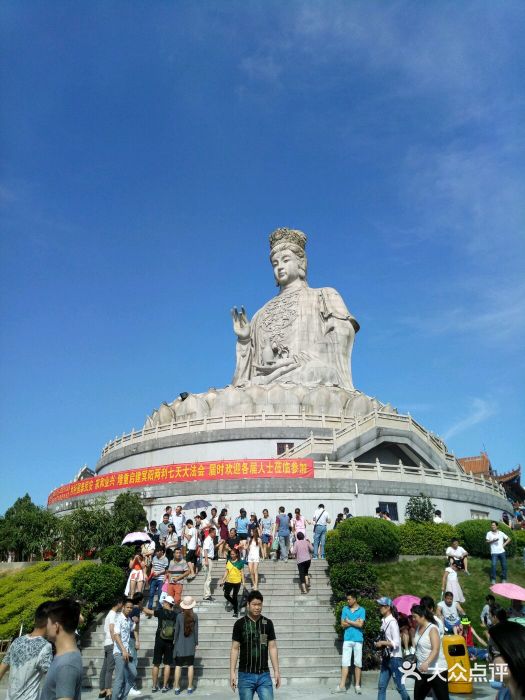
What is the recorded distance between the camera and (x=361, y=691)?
7707mm

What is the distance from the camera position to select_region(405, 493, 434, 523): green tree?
1673cm

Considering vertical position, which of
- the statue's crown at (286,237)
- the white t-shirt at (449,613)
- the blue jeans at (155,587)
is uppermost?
the statue's crown at (286,237)

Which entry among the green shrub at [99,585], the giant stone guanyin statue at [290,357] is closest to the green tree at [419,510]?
the giant stone guanyin statue at [290,357]

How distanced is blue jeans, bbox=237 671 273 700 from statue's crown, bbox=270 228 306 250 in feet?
97.6

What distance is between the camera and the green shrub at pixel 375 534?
41.1ft

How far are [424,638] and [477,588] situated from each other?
24.6 feet

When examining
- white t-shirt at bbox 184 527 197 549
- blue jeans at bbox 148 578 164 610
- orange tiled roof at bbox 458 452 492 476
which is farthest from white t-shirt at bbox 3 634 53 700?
orange tiled roof at bbox 458 452 492 476

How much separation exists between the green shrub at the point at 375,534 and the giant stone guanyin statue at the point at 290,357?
10.9 m

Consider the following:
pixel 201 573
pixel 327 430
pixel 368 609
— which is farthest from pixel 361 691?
pixel 327 430

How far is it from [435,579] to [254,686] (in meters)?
8.52

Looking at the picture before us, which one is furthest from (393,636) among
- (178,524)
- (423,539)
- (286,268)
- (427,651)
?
(286,268)

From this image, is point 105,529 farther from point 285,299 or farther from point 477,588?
point 285,299

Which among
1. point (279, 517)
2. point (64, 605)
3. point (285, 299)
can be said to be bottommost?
point (64, 605)

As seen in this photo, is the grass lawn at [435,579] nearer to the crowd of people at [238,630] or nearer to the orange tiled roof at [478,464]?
the crowd of people at [238,630]
